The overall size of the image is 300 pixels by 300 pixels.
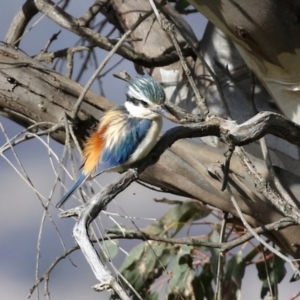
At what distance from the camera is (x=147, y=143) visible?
1721 mm

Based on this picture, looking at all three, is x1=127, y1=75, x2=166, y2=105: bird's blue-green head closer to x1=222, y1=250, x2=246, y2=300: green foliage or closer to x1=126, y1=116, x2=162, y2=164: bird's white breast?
x1=126, y1=116, x2=162, y2=164: bird's white breast

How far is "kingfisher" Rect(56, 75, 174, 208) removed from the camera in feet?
5.77

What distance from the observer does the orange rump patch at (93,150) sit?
1864 millimetres

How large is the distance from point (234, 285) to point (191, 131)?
1.13m

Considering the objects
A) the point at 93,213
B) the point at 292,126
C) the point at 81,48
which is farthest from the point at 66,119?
the point at 93,213

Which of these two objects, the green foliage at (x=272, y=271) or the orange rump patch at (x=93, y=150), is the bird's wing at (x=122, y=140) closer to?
the orange rump patch at (x=93, y=150)

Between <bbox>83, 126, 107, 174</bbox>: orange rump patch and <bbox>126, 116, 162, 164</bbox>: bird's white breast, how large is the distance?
0.39ft

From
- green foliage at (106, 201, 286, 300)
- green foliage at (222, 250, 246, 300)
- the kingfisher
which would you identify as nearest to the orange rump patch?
the kingfisher

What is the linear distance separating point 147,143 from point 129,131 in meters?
0.10

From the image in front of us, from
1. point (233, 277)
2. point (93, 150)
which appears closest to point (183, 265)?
point (233, 277)

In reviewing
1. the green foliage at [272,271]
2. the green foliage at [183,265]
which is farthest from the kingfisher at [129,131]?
the green foliage at [272,271]

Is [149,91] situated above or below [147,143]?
above

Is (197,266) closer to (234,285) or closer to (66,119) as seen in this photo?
(234,285)

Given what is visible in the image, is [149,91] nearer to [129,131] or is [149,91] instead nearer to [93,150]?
[129,131]
